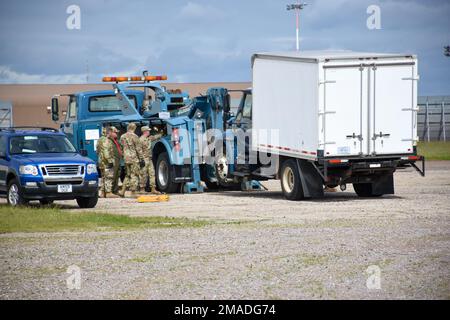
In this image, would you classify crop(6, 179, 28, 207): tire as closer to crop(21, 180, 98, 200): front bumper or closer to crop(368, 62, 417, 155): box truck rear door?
crop(21, 180, 98, 200): front bumper

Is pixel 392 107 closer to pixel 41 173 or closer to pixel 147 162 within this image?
pixel 147 162

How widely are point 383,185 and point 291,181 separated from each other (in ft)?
7.00

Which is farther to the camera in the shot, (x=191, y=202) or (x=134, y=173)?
(x=134, y=173)

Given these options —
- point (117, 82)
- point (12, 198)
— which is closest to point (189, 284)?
point (12, 198)

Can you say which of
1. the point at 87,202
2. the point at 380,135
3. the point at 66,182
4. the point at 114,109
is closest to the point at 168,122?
the point at 114,109

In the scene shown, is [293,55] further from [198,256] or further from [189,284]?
[189,284]

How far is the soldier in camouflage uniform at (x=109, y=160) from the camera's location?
85.8 feet

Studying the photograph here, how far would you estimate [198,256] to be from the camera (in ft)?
46.7

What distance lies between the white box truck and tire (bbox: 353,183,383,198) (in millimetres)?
262

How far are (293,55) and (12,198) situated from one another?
273 inches
